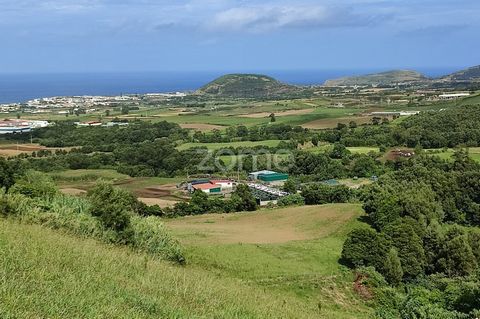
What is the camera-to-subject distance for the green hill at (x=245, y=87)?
565 ft

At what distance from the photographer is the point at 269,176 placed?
1981 inches

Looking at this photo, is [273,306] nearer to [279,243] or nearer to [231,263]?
[231,263]

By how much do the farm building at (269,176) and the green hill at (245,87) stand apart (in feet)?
379

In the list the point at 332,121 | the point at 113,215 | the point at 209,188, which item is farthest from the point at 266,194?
the point at 332,121

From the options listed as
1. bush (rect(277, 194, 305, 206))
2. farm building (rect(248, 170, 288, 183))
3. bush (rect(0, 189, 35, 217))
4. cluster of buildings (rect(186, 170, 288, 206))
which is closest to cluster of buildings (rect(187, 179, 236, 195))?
cluster of buildings (rect(186, 170, 288, 206))

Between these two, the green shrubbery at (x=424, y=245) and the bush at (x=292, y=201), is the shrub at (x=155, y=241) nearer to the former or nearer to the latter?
the green shrubbery at (x=424, y=245)

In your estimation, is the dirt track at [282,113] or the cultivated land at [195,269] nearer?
the cultivated land at [195,269]

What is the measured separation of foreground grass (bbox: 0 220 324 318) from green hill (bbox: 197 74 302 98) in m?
157

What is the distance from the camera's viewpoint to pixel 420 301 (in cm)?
1719

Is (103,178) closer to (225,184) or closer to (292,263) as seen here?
(225,184)

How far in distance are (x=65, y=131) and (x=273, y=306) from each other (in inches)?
2792

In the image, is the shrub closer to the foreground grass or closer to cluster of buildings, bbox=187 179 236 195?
the foreground grass

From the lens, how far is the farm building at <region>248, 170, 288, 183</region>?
4988 cm

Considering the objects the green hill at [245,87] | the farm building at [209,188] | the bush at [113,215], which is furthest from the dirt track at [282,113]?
the bush at [113,215]
